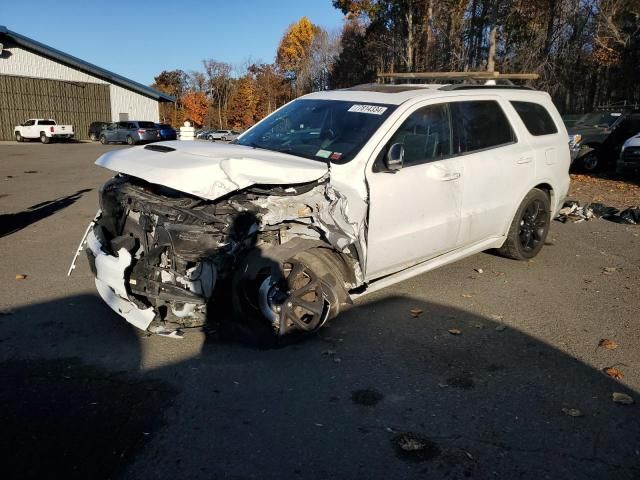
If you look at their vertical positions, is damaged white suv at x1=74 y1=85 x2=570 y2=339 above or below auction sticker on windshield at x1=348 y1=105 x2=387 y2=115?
below

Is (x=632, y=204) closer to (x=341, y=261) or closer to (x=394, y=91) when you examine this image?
(x=394, y=91)

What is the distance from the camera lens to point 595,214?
911 cm

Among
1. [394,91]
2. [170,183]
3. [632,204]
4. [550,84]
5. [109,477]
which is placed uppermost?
[550,84]

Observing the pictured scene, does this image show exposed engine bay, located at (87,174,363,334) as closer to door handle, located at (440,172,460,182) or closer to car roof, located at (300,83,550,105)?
door handle, located at (440,172,460,182)

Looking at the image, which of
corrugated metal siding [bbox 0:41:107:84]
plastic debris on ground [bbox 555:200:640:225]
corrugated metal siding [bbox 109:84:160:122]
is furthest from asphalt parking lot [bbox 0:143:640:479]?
corrugated metal siding [bbox 109:84:160:122]

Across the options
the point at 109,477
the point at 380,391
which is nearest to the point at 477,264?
the point at 380,391

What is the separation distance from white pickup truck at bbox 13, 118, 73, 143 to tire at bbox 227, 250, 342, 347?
3639 centimetres

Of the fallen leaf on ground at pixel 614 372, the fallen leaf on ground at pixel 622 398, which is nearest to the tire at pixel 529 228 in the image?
the fallen leaf on ground at pixel 614 372

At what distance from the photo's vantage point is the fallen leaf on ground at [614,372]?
348 cm

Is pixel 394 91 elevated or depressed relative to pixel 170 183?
elevated

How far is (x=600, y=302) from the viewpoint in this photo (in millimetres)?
4879

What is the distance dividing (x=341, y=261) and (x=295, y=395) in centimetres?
119

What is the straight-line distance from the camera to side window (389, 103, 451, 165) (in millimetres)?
4359

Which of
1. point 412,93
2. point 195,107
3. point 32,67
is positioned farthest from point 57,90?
point 412,93
